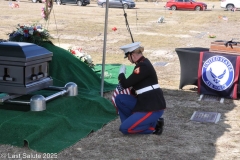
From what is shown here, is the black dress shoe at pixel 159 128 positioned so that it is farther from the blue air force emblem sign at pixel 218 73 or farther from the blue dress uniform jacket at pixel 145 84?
the blue air force emblem sign at pixel 218 73

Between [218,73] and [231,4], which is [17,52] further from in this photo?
[231,4]

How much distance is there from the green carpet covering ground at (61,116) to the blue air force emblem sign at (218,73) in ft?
5.95

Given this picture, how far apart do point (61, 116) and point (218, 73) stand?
10.7ft

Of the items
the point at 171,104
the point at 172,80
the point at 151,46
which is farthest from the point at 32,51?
the point at 151,46

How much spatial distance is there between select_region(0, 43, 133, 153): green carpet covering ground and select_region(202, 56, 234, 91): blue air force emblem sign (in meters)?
1.81

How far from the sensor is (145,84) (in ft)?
17.6

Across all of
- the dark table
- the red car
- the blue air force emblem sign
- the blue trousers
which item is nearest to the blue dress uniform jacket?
the blue trousers

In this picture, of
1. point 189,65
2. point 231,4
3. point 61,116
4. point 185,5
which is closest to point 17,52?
point 61,116

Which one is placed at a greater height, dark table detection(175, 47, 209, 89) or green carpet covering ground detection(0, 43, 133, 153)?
dark table detection(175, 47, 209, 89)

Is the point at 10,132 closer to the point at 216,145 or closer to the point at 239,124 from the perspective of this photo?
the point at 216,145

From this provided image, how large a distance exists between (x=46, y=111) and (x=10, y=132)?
2.48 ft

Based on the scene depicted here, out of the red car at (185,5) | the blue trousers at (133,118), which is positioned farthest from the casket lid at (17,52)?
the red car at (185,5)

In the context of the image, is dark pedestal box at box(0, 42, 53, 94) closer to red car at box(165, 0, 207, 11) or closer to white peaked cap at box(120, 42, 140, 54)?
white peaked cap at box(120, 42, 140, 54)

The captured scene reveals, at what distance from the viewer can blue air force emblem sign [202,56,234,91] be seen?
24.9 feet
